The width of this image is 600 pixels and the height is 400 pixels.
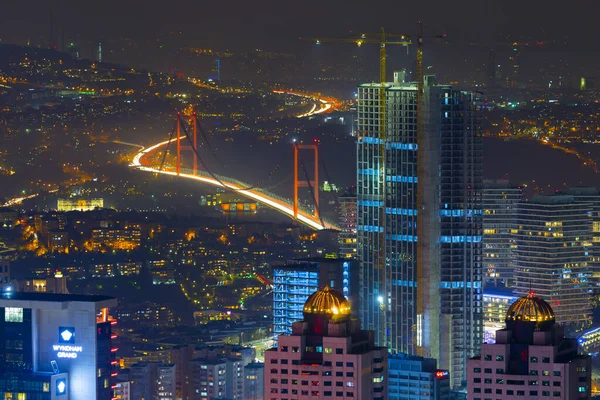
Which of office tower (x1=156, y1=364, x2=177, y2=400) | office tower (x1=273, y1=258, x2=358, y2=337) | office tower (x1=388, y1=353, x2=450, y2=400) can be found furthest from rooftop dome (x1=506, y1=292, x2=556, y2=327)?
office tower (x1=156, y1=364, x2=177, y2=400)

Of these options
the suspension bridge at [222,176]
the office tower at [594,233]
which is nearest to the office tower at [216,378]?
the office tower at [594,233]

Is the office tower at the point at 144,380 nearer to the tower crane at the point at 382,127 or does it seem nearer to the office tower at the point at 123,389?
the office tower at the point at 123,389

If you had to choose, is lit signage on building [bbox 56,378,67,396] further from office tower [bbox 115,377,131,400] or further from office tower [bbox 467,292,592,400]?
office tower [bbox 115,377,131,400]

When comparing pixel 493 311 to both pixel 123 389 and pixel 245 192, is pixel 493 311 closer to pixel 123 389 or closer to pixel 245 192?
pixel 123 389

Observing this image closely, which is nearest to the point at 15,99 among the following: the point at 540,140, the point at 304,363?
the point at 540,140

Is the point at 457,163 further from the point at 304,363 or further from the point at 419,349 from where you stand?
the point at 304,363
